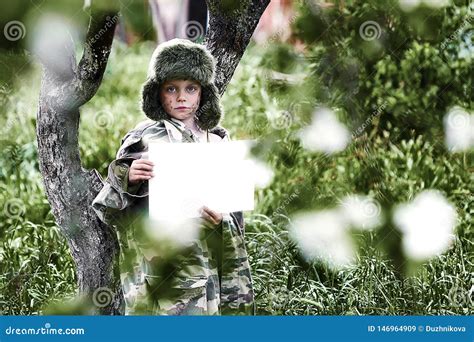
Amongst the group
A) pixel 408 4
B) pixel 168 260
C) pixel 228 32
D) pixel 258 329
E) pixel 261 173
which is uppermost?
pixel 408 4

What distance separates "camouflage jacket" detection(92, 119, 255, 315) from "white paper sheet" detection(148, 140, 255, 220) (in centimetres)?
3

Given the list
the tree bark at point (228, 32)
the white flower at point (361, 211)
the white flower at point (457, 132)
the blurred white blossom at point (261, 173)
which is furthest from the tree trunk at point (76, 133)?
the white flower at point (457, 132)

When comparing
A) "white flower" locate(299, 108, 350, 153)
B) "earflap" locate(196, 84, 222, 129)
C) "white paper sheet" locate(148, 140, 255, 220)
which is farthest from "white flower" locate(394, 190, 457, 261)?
"earflap" locate(196, 84, 222, 129)

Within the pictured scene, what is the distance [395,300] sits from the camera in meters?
3.48

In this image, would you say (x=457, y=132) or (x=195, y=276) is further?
(x=457, y=132)

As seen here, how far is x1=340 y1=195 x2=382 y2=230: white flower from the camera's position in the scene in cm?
346

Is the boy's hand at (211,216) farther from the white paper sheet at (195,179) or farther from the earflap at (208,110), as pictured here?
→ the earflap at (208,110)

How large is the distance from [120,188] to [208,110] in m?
0.38

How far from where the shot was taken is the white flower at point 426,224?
11.4ft

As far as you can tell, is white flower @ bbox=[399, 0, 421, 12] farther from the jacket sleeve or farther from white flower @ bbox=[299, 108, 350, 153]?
the jacket sleeve

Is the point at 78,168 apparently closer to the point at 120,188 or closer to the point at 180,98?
the point at 120,188

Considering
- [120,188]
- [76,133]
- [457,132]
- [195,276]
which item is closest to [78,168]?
[76,133]

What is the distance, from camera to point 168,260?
3.13 metres

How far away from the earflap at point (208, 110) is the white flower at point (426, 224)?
0.75 metres
